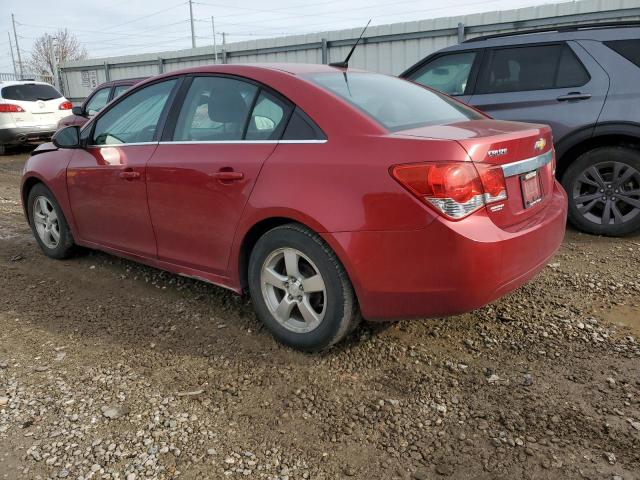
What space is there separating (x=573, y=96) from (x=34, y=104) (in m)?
12.1

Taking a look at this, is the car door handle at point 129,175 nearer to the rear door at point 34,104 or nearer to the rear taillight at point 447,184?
the rear taillight at point 447,184

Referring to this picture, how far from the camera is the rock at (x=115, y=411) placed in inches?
100

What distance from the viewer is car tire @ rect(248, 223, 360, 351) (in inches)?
108

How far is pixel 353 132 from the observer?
2680 millimetres

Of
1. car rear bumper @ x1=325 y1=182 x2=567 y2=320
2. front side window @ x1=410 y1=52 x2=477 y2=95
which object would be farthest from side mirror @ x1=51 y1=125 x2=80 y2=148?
front side window @ x1=410 y1=52 x2=477 y2=95

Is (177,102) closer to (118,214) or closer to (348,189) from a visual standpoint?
(118,214)

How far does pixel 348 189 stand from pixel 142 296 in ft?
6.83

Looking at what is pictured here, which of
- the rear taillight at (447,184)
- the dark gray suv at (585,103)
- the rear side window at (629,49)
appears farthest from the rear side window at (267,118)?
the rear side window at (629,49)

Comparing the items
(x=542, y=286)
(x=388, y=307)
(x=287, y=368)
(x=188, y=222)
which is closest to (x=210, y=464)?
(x=287, y=368)

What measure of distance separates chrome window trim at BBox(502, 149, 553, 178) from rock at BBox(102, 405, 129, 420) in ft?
7.11

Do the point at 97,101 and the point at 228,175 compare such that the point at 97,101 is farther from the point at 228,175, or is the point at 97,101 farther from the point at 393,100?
the point at 393,100

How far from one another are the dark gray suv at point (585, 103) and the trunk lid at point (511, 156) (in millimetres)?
2014

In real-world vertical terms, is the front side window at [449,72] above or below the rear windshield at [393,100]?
above

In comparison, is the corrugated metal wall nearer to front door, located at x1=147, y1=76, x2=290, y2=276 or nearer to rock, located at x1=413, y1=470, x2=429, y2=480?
front door, located at x1=147, y1=76, x2=290, y2=276
